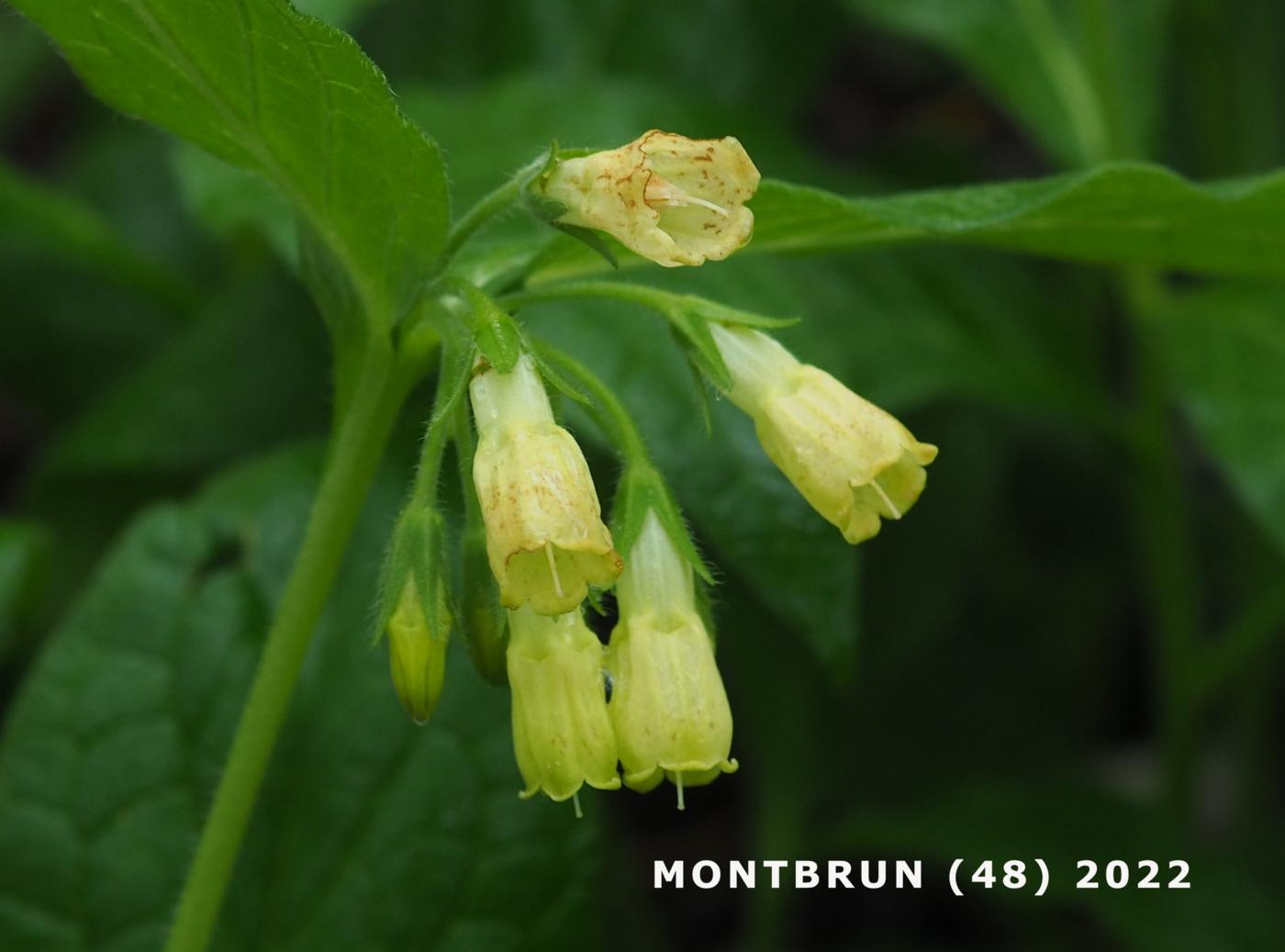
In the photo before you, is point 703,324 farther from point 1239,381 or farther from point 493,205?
point 1239,381

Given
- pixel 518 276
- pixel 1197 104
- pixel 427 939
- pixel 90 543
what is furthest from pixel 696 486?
pixel 1197 104

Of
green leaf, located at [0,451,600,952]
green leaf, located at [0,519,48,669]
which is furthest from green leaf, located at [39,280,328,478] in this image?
green leaf, located at [0,451,600,952]

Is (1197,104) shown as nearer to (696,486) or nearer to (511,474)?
(696,486)

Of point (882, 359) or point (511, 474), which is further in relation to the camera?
point (882, 359)

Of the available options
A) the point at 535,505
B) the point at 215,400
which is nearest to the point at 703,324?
the point at 535,505

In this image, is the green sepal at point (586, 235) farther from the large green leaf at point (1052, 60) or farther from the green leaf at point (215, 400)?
the large green leaf at point (1052, 60)

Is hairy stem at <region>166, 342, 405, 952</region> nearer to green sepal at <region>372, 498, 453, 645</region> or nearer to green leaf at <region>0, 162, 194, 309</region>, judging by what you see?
green sepal at <region>372, 498, 453, 645</region>

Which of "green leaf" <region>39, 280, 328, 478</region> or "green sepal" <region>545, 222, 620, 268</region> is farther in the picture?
"green leaf" <region>39, 280, 328, 478</region>
